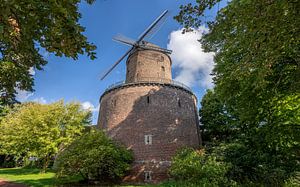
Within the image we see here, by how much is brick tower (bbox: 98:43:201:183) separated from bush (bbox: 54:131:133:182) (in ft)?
6.42

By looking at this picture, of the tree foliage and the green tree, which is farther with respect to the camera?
the green tree

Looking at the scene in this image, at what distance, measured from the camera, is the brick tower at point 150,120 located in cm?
2331

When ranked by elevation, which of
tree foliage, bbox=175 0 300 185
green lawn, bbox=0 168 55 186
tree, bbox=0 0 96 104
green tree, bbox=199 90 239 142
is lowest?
green lawn, bbox=0 168 55 186

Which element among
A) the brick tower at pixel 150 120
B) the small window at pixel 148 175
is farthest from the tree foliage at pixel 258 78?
the small window at pixel 148 175

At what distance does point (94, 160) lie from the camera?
20.3m

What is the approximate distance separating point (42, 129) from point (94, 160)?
11722 millimetres

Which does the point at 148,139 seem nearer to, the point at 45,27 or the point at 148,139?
the point at 148,139

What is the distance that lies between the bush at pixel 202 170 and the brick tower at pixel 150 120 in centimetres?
533

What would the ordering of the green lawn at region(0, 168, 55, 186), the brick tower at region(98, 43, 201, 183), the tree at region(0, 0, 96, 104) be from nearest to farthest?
the tree at region(0, 0, 96, 104)
the green lawn at region(0, 168, 55, 186)
the brick tower at region(98, 43, 201, 183)

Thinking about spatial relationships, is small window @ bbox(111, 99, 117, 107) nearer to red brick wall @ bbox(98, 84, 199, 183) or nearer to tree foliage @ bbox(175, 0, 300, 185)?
red brick wall @ bbox(98, 84, 199, 183)

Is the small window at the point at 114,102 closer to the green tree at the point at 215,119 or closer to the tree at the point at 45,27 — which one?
the green tree at the point at 215,119

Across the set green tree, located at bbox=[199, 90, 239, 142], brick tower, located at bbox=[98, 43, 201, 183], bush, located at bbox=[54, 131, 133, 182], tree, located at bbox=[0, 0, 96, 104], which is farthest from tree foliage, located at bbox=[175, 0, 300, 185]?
bush, located at bbox=[54, 131, 133, 182]

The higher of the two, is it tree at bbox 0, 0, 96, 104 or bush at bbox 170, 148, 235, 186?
tree at bbox 0, 0, 96, 104

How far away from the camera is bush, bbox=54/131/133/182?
805 inches
